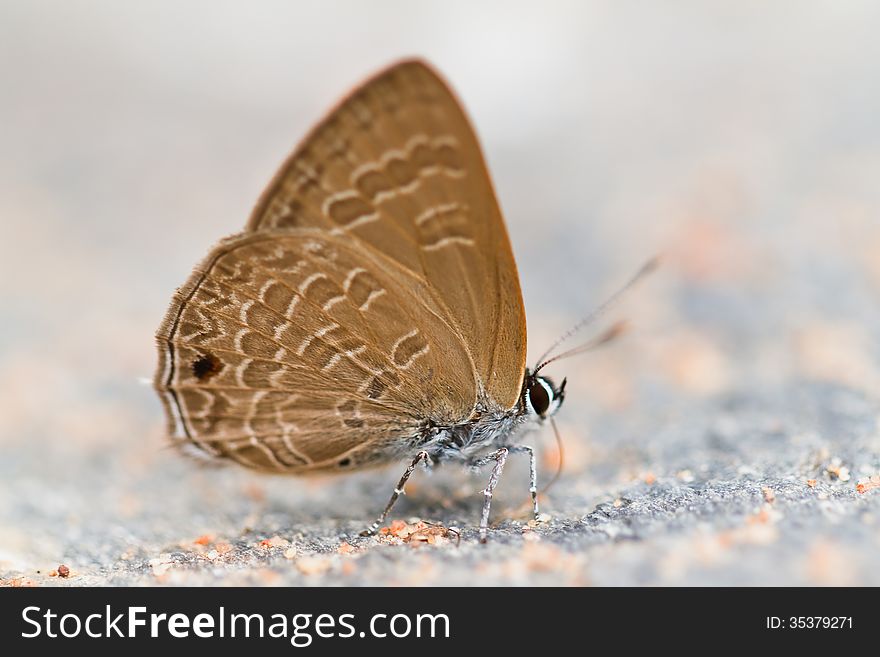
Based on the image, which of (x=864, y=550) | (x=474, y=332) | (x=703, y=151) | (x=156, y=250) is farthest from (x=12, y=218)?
(x=864, y=550)

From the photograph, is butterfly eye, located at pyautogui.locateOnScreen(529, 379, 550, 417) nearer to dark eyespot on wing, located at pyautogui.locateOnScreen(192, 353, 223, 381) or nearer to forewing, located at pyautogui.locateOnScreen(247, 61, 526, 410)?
forewing, located at pyautogui.locateOnScreen(247, 61, 526, 410)

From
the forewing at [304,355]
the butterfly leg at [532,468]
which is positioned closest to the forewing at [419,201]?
the forewing at [304,355]

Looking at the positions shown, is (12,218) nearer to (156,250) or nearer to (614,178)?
(156,250)

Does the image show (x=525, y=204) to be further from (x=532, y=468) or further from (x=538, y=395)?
(x=532, y=468)

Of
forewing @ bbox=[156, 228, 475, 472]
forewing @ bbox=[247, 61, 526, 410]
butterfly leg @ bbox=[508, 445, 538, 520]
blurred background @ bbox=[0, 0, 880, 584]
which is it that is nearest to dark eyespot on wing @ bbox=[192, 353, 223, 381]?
forewing @ bbox=[156, 228, 475, 472]
